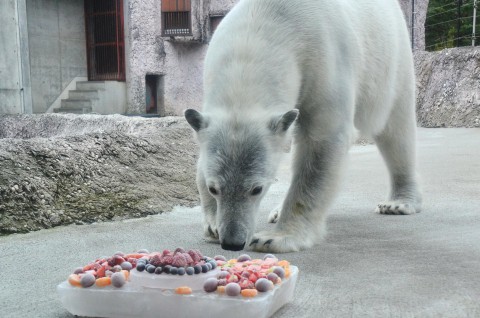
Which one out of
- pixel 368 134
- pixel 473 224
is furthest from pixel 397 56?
pixel 473 224

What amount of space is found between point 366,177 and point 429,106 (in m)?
5.41

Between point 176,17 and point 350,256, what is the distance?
45.0 ft

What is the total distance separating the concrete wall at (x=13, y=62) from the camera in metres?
9.95

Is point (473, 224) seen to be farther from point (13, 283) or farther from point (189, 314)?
point (13, 283)

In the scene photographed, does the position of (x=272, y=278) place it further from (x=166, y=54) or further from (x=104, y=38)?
(x=166, y=54)

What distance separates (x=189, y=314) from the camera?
1510 mm

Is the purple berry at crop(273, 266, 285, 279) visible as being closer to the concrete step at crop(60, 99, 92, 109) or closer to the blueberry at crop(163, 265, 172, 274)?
the blueberry at crop(163, 265, 172, 274)

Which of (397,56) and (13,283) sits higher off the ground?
(397,56)

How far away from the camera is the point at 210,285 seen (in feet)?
5.03

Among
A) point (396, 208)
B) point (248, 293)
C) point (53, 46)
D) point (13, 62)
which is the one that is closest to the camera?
point (248, 293)

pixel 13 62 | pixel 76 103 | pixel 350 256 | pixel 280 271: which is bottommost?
pixel 76 103

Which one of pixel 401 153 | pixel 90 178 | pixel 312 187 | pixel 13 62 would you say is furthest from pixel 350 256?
pixel 13 62

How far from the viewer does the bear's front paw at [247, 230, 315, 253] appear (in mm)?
2393

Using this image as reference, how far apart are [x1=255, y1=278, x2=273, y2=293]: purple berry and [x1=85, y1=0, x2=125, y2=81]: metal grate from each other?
12788mm
